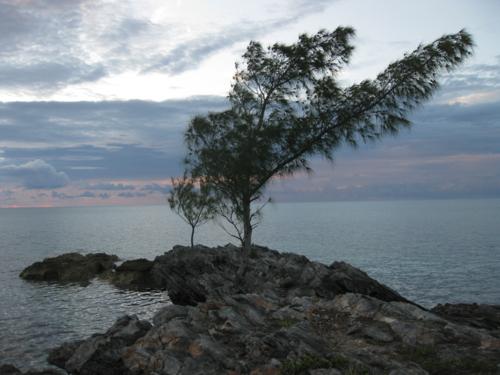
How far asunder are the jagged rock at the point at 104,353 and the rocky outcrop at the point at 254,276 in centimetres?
1490

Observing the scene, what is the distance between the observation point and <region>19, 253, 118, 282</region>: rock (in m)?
63.8

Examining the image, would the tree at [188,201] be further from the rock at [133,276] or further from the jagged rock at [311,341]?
the jagged rock at [311,341]

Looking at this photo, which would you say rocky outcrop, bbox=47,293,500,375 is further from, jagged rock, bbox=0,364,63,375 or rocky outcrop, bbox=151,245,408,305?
rocky outcrop, bbox=151,245,408,305

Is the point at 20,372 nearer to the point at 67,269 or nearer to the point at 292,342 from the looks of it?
the point at 292,342

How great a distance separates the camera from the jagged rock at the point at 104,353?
75.5ft

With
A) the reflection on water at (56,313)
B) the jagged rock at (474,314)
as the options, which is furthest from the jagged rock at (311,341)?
the reflection on water at (56,313)

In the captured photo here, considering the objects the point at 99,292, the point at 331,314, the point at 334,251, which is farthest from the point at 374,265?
the point at 331,314

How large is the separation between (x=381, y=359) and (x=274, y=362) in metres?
4.10

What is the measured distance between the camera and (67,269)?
6631 centimetres

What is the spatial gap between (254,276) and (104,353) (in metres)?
20.4

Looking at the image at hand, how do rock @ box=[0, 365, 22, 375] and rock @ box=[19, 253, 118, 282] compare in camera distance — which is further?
rock @ box=[19, 253, 118, 282]

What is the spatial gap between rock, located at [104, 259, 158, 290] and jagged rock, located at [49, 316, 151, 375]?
30.3 meters

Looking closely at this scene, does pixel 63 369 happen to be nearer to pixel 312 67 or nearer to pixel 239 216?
pixel 239 216

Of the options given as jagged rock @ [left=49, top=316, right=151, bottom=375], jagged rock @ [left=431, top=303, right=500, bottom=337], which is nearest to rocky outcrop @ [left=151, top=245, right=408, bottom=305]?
jagged rock @ [left=431, top=303, right=500, bottom=337]
